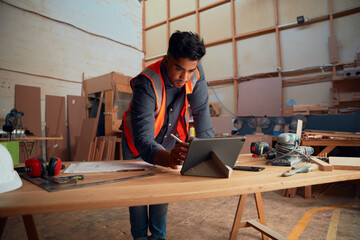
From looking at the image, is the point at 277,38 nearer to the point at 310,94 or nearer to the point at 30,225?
the point at 310,94

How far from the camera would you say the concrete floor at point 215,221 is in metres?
2.06

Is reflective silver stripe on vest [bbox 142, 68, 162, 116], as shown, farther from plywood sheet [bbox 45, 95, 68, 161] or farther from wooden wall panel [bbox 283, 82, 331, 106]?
wooden wall panel [bbox 283, 82, 331, 106]

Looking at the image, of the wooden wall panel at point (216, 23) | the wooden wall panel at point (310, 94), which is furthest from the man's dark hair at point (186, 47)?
the wooden wall panel at point (216, 23)

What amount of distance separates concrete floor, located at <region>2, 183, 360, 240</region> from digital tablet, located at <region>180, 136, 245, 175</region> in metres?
1.34

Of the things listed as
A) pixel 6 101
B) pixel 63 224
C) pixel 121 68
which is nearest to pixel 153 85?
pixel 63 224

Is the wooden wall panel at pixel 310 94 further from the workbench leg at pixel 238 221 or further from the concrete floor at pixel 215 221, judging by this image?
the workbench leg at pixel 238 221

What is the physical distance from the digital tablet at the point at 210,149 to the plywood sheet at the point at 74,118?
4.58m

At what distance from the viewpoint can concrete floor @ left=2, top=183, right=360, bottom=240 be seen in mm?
2059

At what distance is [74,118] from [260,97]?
4451 mm

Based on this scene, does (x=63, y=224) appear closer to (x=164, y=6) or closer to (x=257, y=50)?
(x=257, y=50)

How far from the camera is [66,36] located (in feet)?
16.6

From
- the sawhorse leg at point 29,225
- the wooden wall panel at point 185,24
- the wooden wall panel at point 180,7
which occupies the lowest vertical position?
the sawhorse leg at point 29,225

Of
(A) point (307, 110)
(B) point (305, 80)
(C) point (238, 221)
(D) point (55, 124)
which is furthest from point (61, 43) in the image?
(B) point (305, 80)

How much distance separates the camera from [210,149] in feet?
3.02
